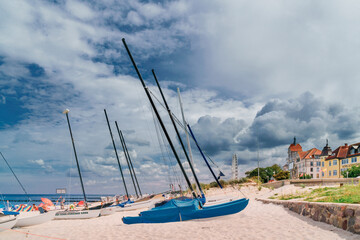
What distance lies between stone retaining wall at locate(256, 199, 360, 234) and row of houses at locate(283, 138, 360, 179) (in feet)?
169

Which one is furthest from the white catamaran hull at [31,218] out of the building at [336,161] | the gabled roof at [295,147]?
the gabled roof at [295,147]

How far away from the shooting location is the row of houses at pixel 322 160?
72.4 metres

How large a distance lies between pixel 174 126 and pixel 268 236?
12.1 metres

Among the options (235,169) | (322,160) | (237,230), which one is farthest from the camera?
(322,160)

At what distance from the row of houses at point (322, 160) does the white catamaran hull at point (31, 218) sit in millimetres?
57925

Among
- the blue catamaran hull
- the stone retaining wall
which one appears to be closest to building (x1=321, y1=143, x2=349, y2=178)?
the stone retaining wall

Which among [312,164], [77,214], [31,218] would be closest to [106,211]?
[77,214]

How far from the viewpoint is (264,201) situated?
24.8 m

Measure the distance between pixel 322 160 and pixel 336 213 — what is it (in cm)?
8534

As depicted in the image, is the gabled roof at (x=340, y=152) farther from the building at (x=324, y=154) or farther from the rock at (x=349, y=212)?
the rock at (x=349, y=212)

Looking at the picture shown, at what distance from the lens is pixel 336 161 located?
77375mm

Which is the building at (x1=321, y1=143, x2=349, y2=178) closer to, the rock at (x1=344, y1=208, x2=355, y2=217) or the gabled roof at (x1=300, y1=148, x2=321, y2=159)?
the gabled roof at (x1=300, y1=148, x2=321, y2=159)

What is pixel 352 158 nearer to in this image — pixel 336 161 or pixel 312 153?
pixel 336 161

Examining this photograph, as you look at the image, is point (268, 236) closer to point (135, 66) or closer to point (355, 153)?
point (135, 66)
